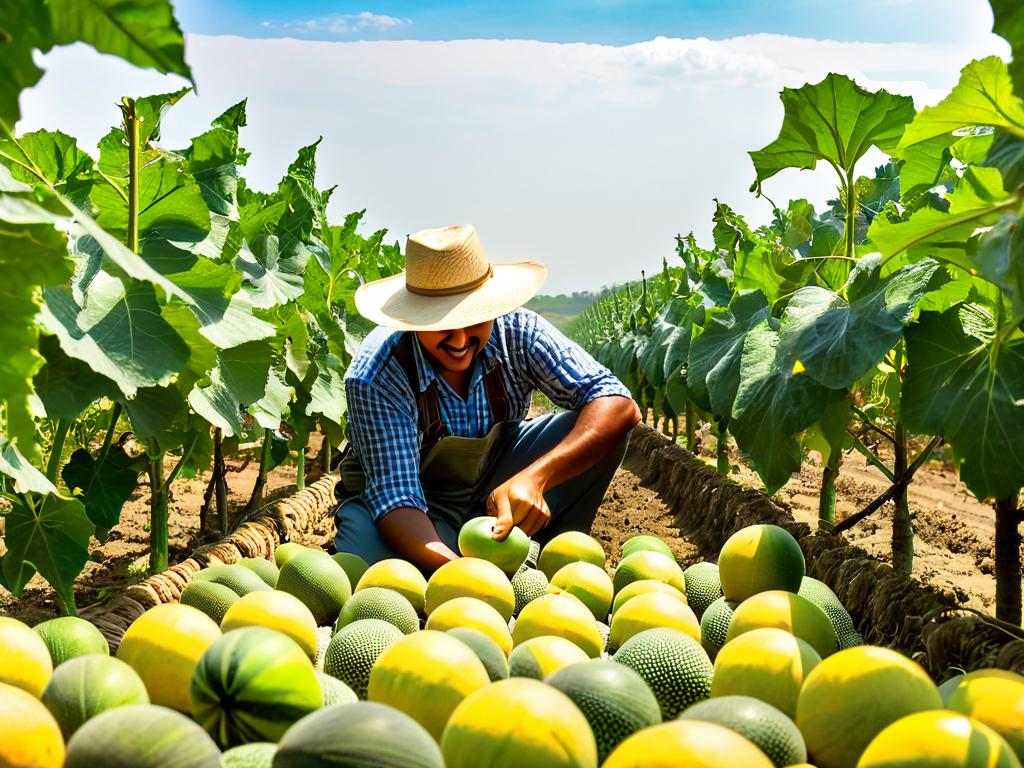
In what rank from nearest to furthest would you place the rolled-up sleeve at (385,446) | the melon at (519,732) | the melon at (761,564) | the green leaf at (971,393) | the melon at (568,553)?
the melon at (519,732) < the green leaf at (971,393) < the melon at (761,564) < the melon at (568,553) < the rolled-up sleeve at (385,446)

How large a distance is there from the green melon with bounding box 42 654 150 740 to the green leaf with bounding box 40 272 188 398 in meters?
0.78

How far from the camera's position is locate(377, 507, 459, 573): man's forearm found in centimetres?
377

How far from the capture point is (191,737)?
63.4 inches

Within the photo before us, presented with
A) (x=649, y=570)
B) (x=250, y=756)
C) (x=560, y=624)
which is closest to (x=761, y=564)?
(x=649, y=570)

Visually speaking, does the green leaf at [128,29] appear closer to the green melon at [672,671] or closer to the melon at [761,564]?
the green melon at [672,671]

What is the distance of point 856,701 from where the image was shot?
1913 mm

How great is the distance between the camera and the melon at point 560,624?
2.68m

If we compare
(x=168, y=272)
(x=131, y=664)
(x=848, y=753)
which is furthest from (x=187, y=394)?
(x=848, y=753)

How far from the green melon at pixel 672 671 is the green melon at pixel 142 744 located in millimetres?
1039

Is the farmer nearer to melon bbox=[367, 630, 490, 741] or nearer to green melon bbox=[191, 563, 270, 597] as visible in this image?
green melon bbox=[191, 563, 270, 597]

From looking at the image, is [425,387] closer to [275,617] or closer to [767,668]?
[275,617]

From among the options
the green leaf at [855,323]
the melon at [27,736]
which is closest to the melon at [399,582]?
the green leaf at [855,323]

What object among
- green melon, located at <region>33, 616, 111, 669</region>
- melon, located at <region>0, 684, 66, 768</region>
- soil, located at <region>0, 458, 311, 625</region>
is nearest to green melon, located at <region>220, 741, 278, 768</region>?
melon, located at <region>0, 684, 66, 768</region>

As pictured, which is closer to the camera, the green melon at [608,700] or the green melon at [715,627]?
the green melon at [608,700]
